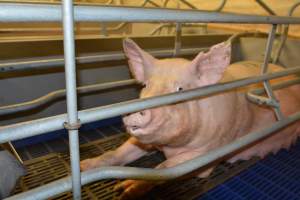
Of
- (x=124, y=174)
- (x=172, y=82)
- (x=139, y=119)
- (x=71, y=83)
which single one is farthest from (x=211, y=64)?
(x=71, y=83)

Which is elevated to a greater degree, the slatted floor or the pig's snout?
the pig's snout

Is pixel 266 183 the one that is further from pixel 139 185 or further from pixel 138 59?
pixel 138 59

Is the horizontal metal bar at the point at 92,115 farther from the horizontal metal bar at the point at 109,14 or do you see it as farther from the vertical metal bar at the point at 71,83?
the horizontal metal bar at the point at 109,14

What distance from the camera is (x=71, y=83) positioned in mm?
763

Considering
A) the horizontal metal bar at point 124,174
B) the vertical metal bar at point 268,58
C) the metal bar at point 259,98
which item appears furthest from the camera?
the metal bar at point 259,98

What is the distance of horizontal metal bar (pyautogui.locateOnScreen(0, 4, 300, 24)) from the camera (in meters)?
0.65

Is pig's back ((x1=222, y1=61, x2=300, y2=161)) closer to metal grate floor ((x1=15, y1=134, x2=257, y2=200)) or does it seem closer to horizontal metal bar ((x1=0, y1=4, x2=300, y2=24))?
metal grate floor ((x1=15, y1=134, x2=257, y2=200))

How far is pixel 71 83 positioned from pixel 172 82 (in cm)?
60

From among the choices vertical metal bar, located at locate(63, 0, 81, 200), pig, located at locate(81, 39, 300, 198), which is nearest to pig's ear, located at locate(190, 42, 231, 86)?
pig, located at locate(81, 39, 300, 198)

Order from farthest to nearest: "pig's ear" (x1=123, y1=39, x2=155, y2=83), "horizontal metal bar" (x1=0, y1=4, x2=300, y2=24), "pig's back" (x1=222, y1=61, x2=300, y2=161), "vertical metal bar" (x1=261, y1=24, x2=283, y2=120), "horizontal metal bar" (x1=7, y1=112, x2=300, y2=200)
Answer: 1. "pig's back" (x1=222, y1=61, x2=300, y2=161)
2. "vertical metal bar" (x1=261, y1=24, x2=283, y2=120)
3. "pig's ear" (x1=123, y1=39, x2=155, y2=83)
4. "horizontal metal bar" (x1=7, y1=112, x2=300, y2=200)
5. "horizontal metal bar" (x1=0, y1=4, x2=300, y2=24)

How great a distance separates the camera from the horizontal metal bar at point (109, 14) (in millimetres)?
648

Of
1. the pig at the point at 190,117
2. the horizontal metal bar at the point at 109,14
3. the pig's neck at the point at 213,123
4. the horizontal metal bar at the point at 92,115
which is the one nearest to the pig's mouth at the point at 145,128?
the pig at the point at 190,117

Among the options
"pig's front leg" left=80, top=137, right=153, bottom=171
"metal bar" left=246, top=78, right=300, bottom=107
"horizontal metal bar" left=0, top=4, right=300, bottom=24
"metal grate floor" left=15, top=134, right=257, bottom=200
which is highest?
"horizontal metal bar" left=0, top=4, right=300, bottom=24

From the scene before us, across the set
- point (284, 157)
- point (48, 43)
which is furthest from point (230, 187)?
point (48, 43)
